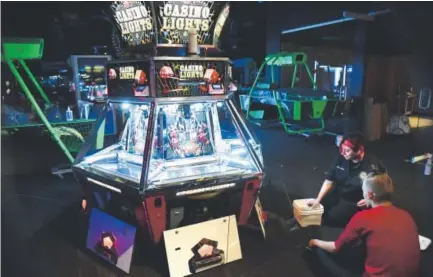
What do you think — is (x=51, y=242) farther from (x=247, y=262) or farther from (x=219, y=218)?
(x=247, y=262)

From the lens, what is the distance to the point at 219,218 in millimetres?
2463

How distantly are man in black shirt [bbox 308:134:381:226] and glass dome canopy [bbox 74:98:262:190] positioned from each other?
0.80m

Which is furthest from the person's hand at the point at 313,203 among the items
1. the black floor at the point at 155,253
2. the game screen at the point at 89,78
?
the game screen at the point at 89,78

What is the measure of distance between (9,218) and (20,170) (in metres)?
1.95

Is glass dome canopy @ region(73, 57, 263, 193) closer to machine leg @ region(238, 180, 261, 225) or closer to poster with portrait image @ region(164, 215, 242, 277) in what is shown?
machine leg @ region(238, 180, 261, 225)

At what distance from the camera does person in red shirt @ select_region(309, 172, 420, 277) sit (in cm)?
186

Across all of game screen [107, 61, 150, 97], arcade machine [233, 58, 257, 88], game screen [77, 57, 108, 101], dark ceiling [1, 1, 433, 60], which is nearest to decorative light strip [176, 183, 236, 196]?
game screen [107, 61, 150, 97]

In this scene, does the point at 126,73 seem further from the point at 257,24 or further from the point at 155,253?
the point at 257,24

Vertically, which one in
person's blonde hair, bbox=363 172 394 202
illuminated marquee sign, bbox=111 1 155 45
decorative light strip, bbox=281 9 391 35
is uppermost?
decorative light strip, bbox=281 9 391 35

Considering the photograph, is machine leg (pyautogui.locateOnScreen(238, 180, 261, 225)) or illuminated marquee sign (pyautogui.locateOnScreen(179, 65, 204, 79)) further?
machine leg (pyautogui.locateOnScreen(238, 180, 261, 225))

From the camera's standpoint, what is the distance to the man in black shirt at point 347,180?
113 inches

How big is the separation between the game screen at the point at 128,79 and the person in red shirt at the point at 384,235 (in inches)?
63.1

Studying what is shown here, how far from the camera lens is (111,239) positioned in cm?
246

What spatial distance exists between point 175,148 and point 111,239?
827mm
